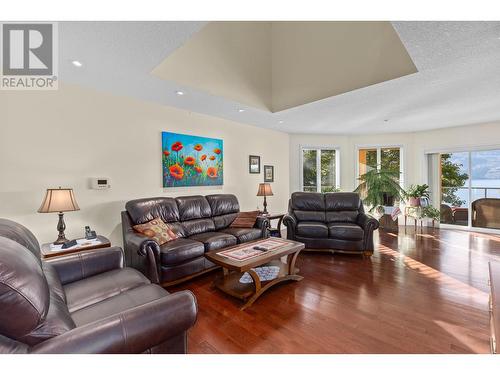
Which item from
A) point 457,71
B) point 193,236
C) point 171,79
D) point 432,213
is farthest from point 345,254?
point 171,79

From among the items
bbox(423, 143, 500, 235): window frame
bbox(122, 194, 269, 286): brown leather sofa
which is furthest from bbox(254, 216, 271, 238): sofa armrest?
bbox(423, 143, 500, 235): window frame

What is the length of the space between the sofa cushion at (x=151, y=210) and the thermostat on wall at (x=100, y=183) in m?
0.39

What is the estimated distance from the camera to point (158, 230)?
293 centimetres

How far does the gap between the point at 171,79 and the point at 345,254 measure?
11.8 feet

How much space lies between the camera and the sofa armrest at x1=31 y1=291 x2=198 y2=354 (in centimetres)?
98

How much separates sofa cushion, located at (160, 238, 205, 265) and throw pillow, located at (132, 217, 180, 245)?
3.4 inches

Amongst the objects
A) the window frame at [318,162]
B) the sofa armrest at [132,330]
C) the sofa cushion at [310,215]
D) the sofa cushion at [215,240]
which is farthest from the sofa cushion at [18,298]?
the window frame at [318,162]

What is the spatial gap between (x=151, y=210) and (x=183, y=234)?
0.55 meters

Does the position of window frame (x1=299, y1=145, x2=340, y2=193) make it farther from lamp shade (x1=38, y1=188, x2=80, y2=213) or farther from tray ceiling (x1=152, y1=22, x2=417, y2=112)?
lamp shade (x1=38, y1=188, x2=80, y2=213)

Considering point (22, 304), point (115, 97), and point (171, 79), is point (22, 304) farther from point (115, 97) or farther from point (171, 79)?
point (115, 97)

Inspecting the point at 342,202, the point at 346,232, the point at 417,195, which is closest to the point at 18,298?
the point at 346,232

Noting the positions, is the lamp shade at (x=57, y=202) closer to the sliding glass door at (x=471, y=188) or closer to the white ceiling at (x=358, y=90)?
the white ceiling at (x=358, y=90)

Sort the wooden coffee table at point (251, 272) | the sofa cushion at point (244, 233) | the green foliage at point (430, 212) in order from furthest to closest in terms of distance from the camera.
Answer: the green foliage at point (430, 212), the sofa cushion at point (244, 233), the wooden coffee table at point (251, 272)
